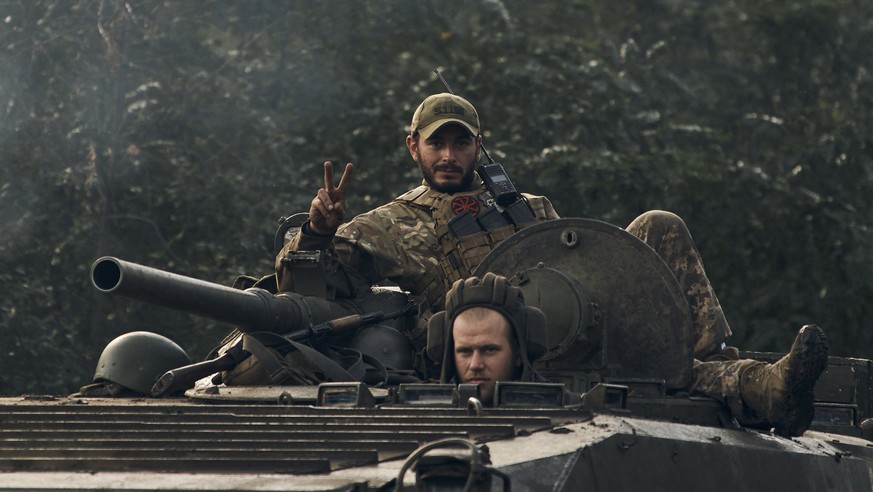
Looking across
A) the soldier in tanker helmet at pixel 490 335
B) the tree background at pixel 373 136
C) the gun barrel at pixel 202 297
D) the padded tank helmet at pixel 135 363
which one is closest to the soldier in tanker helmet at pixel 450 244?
the gun barrel at pixel 202 297

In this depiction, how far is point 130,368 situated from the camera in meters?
10.0

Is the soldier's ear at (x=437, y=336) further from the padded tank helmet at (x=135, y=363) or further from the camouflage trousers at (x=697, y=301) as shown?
the padded tank helmet at (x=135, y=363)

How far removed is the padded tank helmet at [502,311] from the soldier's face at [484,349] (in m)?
0.04

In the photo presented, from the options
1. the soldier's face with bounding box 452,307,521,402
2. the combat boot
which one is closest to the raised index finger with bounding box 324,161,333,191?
the soldier's face with bounding box 452,307,521,402

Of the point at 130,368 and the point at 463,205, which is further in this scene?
the point at 463,205

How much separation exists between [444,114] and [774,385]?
2.82m

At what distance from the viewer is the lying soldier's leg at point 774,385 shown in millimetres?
8648

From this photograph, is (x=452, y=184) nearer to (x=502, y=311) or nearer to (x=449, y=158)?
(x=449, y=158)

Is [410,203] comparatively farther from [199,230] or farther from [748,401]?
[199,230]

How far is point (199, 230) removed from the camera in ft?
65.0

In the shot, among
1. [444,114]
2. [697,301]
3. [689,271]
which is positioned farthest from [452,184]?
[697,301]

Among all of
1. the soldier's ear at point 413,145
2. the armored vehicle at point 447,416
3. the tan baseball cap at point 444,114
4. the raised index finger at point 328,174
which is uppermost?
the tan baseball cap at point 444,114

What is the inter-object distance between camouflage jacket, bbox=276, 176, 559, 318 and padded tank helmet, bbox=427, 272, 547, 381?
5.69 ft

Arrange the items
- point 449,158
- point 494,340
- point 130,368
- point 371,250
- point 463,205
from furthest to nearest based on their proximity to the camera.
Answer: point 449,158 < point 463,205 < point 371,250 < point 130,368 < point 494,340
